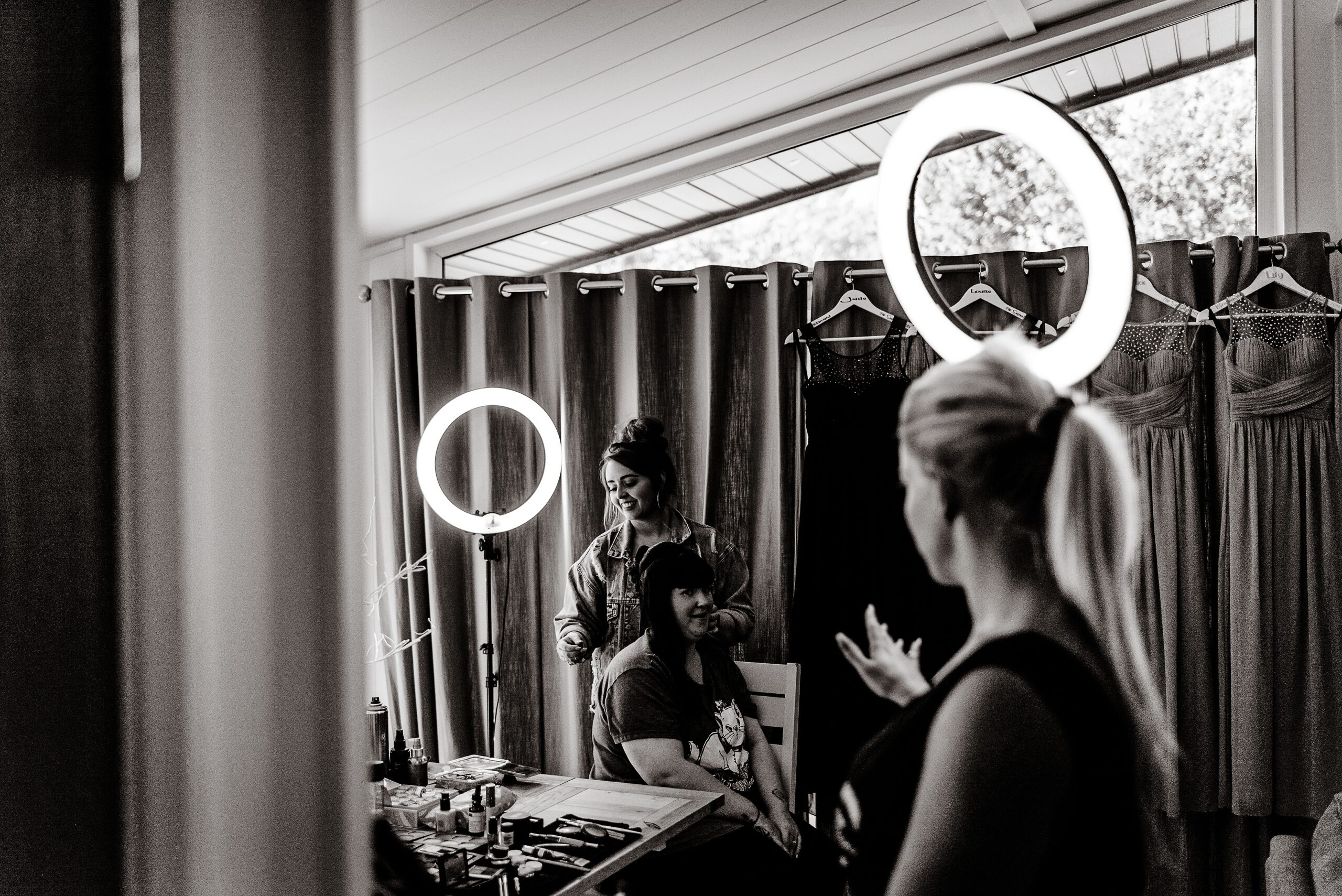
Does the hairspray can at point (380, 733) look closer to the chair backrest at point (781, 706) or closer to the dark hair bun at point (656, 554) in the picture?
the dark hair bun at point (656, 554)

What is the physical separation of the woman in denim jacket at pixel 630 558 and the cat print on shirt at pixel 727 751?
1.24 ft

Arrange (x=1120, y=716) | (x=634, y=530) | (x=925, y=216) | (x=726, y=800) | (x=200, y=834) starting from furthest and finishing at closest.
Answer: (x=925, y=216)
(x=634, y=530)
(x=726, y=800)
(x=1120, y=716)
(x=200, y=834)

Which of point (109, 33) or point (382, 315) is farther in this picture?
point (382, 315)

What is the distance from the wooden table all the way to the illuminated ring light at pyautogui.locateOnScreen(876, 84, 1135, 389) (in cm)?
153

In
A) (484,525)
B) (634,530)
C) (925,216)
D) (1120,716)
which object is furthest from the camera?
(925,216)

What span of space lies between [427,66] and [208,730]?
2883 mm

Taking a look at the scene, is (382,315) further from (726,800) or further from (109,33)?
(109,33)

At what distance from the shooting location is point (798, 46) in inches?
129

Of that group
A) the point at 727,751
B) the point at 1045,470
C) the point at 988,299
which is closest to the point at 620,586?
the point at 727,751

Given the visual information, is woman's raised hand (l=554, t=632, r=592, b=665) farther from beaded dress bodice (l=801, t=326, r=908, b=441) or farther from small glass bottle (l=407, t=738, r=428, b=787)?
beaded dress bodice (l=801, t=326, r=908, b=441)

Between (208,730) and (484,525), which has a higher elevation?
(208,730)

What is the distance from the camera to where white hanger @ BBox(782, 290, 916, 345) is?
3.40 m

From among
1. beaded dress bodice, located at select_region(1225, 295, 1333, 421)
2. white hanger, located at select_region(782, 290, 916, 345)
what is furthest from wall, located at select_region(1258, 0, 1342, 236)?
white hanger, located at select_region(782, 290, 916, 345)

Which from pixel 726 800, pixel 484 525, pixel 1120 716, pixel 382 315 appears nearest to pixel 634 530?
pixel 484 525
